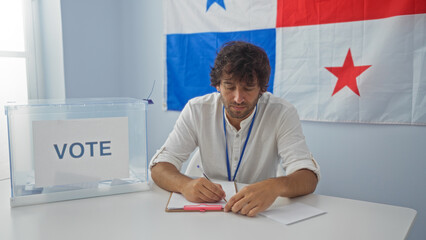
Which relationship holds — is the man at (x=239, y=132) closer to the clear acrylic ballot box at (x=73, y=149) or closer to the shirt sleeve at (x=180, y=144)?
the shirt sleeve at (x=180, y=144)

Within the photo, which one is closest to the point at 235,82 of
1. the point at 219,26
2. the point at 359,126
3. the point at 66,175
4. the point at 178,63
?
the point at 66,175

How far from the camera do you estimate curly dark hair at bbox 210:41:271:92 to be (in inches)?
55.8

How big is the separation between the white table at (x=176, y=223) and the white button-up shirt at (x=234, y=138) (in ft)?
1.31

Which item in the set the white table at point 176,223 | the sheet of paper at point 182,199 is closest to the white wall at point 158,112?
the white table at point 176,223

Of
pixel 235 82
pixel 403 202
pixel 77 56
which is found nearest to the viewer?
pixel 235 82

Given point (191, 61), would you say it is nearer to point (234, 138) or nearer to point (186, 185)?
point (234, 138)

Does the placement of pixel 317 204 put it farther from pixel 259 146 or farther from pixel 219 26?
pixel 219 26

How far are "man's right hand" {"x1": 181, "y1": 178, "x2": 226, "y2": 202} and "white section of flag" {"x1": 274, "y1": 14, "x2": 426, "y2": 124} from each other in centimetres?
120

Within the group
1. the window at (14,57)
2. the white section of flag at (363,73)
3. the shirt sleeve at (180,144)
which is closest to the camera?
the shirt sleeve at (180,144)

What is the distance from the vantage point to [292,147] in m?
1.41

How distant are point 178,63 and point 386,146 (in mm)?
1548

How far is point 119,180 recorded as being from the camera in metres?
1.23

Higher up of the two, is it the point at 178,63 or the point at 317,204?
the point at 178,63

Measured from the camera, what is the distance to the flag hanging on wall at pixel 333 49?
71.8 inches
